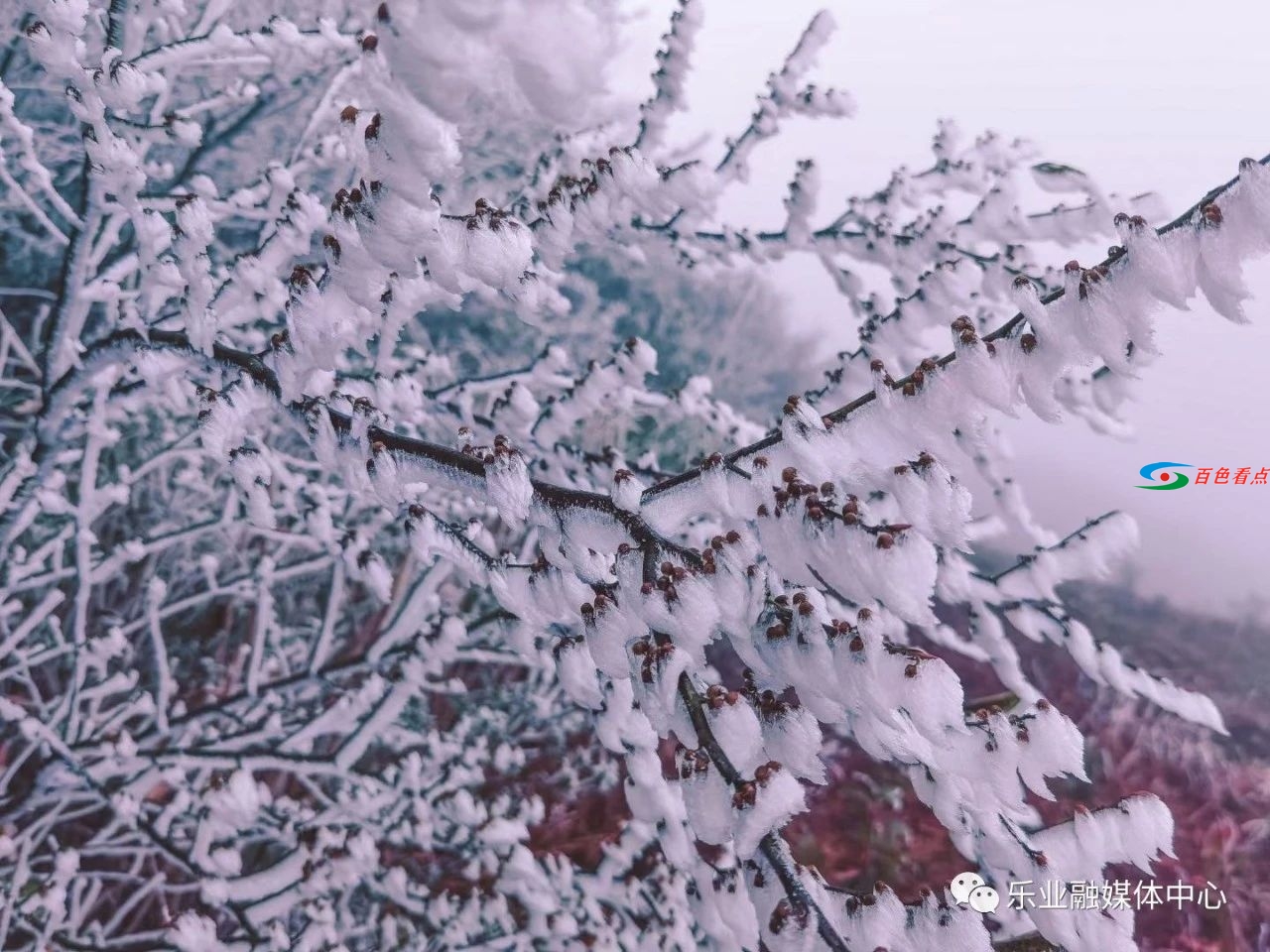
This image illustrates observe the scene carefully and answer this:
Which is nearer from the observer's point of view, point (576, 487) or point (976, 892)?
point (976, 892)

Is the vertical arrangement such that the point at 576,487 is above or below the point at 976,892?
below

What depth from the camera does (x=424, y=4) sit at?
672 mm

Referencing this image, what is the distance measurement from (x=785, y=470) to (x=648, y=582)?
22 centimetres

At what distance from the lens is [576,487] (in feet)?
6.89

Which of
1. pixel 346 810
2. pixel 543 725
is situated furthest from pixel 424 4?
pixel 543 725

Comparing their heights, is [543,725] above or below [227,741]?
below

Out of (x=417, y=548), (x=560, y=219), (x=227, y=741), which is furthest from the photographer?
(x=227, y=741)

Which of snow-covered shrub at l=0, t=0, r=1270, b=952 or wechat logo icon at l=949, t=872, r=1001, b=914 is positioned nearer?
snow-covered shrub at l=0, t=0, r=1270, b=952

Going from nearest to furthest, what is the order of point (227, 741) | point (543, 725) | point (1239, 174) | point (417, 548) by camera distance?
point (1239, 174) < point (417, 548) < point (227, 741) < point (543, 725)

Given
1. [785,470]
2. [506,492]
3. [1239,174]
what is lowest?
[506,492]

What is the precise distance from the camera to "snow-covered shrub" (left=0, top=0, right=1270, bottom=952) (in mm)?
871

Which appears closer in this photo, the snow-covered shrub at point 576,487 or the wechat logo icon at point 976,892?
the snow-covered shrub at point 576,487

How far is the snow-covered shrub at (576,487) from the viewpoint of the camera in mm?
871

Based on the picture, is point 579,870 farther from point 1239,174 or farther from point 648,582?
point 1239,174
